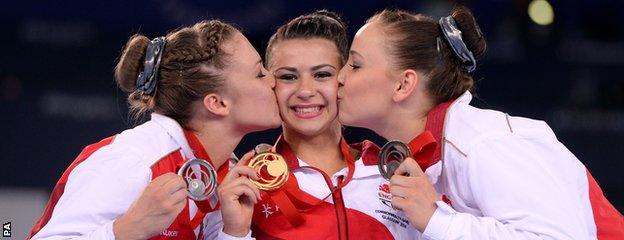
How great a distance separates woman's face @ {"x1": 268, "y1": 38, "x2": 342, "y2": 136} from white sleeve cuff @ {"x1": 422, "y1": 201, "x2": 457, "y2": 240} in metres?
0.80

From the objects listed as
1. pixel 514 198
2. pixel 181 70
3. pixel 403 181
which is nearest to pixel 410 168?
pixel 403 181

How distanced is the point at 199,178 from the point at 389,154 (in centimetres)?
57

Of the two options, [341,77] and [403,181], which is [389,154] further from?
[341,77]

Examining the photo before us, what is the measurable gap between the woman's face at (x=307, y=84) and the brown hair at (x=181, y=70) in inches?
10.8

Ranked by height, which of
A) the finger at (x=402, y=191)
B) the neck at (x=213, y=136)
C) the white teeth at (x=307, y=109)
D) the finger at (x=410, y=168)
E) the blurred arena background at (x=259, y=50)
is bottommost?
the blurred arena background at (x=259, y=50)

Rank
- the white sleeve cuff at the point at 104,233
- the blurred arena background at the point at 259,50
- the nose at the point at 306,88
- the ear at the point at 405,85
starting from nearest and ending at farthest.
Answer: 1. the white sleeve cuff at the point at 104,233
2. the ear at the point at 405,85
3. the nose at the point at 306,88
4. the blurred arena background at the point at 259,50

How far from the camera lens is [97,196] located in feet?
10.4

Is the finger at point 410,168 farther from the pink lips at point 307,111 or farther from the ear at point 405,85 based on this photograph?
the pink lips at point 307,111

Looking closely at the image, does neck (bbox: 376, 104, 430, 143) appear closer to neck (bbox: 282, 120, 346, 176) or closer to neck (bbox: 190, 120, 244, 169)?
neck (bbox: 282, 120, 346, 176)

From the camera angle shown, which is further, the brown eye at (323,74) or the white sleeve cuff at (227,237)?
the brown eye at (323,74)

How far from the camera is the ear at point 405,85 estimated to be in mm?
3498

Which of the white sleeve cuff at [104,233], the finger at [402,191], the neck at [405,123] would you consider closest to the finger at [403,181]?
→ the finger at [402,191]

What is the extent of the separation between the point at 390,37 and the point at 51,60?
2.79 meters

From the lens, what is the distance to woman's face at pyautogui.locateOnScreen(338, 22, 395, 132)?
11.6ft
